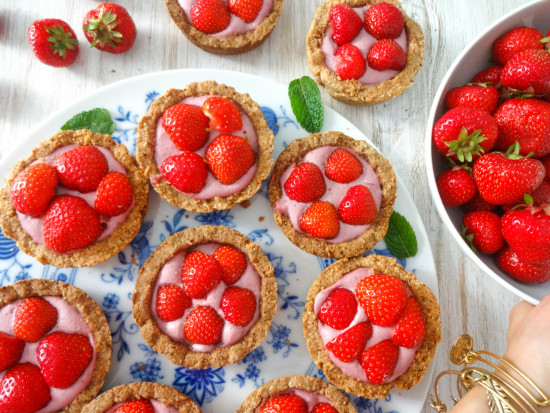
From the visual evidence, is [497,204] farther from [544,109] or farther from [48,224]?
[48,224]

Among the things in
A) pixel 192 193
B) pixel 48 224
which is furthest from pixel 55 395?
pixel 192 193

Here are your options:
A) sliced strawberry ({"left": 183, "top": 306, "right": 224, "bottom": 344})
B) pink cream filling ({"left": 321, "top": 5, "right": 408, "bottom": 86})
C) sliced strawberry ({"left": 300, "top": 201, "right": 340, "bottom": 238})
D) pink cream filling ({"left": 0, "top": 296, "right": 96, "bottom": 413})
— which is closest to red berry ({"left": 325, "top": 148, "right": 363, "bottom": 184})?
sliced strawberry ({"left": 300, "top": 201, "right": 340, "bottom": 238})

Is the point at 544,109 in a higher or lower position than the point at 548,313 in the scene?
higher

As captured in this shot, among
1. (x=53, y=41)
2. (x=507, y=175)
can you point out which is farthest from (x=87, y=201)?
(x=507, y=175)

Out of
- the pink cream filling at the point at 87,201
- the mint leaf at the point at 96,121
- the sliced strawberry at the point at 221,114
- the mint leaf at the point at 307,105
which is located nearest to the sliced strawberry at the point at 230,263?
the pink cream filling at the point at 87,201

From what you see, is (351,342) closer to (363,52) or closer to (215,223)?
(215,223)

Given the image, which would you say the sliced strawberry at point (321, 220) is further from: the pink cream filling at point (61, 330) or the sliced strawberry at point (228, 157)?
the pink cream filling at point (61, 330)

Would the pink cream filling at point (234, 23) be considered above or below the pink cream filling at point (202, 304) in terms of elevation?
above
